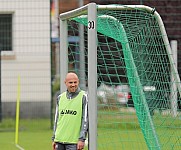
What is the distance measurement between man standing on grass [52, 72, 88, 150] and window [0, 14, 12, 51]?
501 inches

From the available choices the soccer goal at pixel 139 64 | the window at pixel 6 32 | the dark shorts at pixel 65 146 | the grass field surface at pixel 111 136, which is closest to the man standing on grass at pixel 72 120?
the dark shorts at pixel 65 146

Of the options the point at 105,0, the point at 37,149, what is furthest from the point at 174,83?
A: the point at 105,0

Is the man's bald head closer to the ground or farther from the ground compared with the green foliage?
farther from the ground

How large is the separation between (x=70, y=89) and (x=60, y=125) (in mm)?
498

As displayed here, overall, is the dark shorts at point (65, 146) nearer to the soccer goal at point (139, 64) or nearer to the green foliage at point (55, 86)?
the soccer goal at point (139, 64)

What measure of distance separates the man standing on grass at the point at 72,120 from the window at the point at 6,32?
12733mm

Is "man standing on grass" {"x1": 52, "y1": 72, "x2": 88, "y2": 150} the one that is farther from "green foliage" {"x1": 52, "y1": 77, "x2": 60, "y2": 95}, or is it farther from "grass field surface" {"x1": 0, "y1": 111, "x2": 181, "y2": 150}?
"green foliage" {"x1": 52, "y1": 77, "x2": 60, "y2": 95}

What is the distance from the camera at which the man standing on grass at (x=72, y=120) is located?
10.0 metres

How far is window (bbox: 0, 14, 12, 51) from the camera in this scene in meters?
22.8

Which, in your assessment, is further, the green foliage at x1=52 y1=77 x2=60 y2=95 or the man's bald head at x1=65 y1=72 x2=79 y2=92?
the green foliage at x1=52 y1=77 x2=60 y2=95

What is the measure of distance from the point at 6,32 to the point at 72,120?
1314 cm

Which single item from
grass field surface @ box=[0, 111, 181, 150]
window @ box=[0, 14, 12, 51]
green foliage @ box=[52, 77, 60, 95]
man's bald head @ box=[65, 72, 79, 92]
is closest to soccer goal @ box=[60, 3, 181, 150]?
grass field surface @ box=[0, 111, 181, 150]

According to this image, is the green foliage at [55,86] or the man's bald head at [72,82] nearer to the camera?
the man's bald head at [72,82]

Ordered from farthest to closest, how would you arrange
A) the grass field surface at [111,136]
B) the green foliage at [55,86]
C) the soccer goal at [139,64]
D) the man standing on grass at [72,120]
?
the green foliage at [55,86], the grass field surface at [111,136], the soccer goal at [139,64], the man standing on grass at [72,120]
